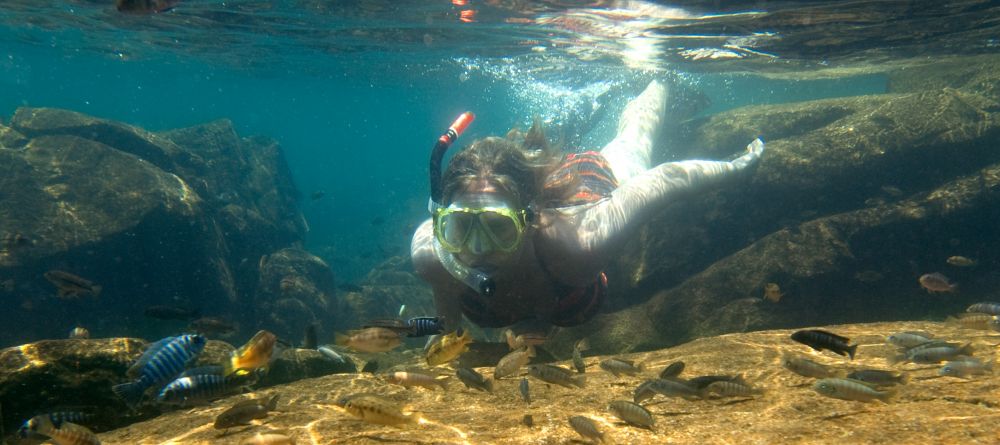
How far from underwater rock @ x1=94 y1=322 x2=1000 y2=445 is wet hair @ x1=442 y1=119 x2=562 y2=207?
7.40ft

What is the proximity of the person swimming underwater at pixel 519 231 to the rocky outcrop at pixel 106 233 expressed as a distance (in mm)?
8657

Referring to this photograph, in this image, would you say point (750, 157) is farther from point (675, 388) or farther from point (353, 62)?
point (353, 62)

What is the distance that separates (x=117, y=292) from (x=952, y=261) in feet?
63.1

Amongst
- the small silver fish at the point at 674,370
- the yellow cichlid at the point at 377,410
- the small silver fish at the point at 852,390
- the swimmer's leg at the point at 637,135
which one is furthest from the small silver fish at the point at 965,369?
the swimmer's leg at the point at 637,135

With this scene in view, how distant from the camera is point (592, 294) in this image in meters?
7.20

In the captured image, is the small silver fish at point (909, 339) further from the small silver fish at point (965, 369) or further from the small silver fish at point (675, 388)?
the small silver fish at point (675, 388)

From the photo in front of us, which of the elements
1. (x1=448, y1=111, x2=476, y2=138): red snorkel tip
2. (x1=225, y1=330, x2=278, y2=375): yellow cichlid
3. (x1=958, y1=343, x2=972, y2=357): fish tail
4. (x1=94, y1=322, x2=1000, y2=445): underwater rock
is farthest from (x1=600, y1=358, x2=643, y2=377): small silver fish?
(x1=448, y1=111, x2=476, y2=138): red snorkel tip

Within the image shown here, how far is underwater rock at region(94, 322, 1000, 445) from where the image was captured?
3.23 m

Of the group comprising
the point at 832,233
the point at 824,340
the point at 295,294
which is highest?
the point at 824,340

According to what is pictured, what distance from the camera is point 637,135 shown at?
42.2ft

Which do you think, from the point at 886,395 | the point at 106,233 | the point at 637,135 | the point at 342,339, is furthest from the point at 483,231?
the point at 106,233

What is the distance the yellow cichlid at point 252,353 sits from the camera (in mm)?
3904

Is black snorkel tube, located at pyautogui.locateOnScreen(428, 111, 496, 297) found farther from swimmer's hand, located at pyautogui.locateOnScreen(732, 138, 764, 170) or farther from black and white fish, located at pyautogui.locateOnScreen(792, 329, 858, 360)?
swimmer's hand, located at pyautogui.locateOnScreen(732, 138, 764, 170)

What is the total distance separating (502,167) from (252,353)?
333 cm
